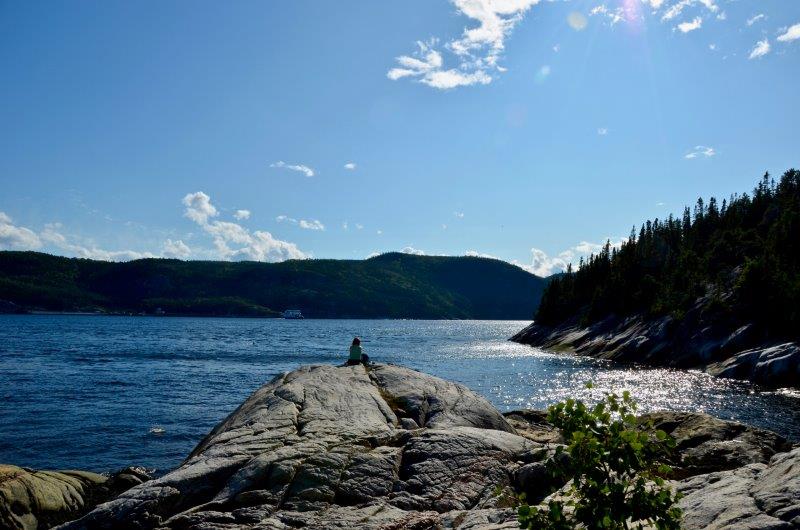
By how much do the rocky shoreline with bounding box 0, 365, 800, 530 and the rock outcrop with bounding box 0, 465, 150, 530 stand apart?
2.5 inches

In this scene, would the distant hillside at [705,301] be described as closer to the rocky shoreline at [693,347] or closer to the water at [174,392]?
the rocky shoreline at [693,347]

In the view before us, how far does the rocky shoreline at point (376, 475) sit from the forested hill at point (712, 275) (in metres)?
55.1

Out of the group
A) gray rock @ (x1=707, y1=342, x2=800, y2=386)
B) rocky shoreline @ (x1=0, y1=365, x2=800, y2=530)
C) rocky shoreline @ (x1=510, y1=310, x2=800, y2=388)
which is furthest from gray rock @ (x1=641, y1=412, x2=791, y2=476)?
rocky shoreline @ (x1=510, y1=310, x2=800, y2=388)

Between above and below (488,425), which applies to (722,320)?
above

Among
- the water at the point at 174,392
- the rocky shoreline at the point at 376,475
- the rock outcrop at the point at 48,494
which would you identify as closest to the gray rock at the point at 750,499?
the rocky shoreline at the point at 376,475

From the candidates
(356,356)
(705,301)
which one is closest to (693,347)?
(705,301)

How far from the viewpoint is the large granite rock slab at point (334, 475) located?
13711mm

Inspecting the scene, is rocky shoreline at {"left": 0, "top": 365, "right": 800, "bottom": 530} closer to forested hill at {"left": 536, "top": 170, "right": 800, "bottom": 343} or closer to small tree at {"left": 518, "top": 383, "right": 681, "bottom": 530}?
small tree at {"left": 518, "top": 383, "right": 681, "bottom": 530}

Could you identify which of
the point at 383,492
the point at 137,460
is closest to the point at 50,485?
the point at 137,460

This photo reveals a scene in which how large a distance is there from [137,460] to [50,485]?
698 cm

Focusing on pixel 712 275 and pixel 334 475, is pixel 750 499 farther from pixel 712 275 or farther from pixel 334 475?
pixel 712 275

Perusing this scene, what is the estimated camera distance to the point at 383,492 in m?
15.1

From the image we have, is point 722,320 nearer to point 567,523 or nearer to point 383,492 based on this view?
point 383,492

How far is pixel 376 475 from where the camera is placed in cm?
1564
